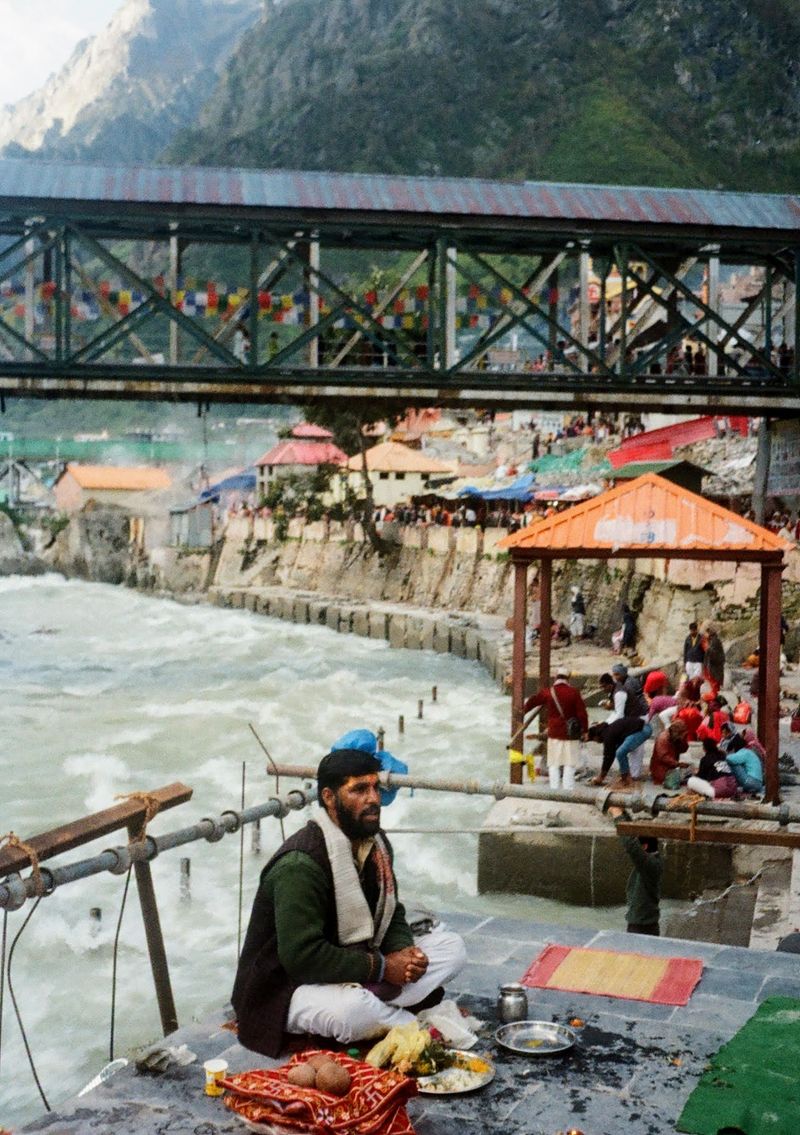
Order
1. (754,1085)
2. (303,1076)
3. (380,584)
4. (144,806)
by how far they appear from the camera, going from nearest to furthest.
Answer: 1. (303,1076)
2. (754,1085)
3. (144,806)
4. (380,584)

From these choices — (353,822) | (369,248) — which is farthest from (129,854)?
(369,248)

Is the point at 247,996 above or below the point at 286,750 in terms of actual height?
above

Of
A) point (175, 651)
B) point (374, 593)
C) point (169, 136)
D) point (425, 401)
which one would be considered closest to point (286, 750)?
point (425, 401)

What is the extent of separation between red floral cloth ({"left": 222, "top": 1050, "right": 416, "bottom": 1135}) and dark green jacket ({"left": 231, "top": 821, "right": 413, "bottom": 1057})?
360mm

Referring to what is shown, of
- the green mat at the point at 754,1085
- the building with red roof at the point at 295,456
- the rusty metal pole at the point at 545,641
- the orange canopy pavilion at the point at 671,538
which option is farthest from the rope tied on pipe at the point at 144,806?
the building with red roof at the point at 295,456

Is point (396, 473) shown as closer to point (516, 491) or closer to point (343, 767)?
point (516, 491)

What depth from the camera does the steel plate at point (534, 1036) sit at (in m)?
5.49

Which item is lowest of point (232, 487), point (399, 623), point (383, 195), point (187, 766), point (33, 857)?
point (187, 766)

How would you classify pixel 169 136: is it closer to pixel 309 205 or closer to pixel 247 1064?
pixel 309 205

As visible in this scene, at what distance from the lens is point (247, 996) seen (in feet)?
17.0

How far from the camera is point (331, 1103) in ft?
14.7

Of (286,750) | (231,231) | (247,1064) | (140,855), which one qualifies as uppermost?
(231,231)

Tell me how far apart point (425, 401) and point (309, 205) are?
3.23 m

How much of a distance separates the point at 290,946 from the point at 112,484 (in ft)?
304
